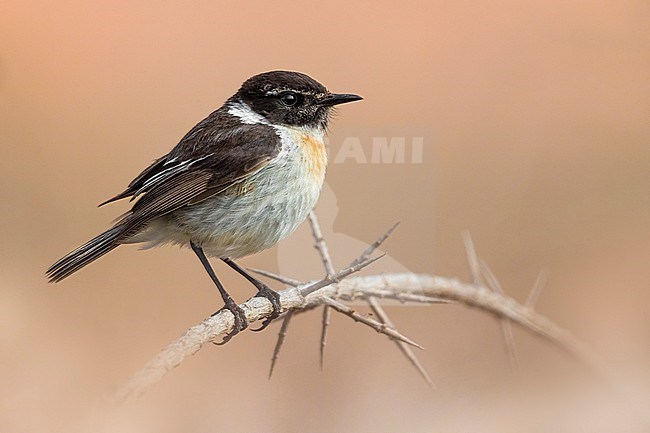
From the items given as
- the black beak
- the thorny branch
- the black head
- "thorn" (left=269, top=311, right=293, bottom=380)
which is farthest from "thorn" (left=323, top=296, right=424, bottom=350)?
the black head

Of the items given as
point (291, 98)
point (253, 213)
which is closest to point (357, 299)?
point (253, 213)

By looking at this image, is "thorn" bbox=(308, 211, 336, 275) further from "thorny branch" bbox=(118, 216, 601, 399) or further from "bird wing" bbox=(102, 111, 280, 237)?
"bird wing" bbox=(102, 111, 280, 237)

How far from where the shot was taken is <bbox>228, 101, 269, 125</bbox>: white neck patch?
12.7 ft

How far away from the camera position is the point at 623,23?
8773 millimetres

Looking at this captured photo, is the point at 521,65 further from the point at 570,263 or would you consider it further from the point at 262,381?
the point at 262,381

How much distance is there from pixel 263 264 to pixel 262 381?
83 cm

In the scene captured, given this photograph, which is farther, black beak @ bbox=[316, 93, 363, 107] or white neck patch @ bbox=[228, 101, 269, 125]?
white neck patch @ bbox=[228, 101, 269, 125]

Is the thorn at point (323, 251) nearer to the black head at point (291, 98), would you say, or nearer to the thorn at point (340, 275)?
the thorn at point (340, 275)

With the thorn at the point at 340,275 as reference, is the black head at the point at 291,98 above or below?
above

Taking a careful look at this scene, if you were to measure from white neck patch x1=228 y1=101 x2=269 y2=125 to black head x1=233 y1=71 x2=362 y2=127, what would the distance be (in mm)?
25

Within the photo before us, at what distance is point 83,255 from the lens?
10.3 feet

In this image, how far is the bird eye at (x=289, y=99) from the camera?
3869mm

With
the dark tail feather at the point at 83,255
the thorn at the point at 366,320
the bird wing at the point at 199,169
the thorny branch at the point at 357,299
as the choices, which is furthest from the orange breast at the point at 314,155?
the thorn at the point at 366,320

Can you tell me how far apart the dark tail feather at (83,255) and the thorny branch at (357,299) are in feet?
2.00
